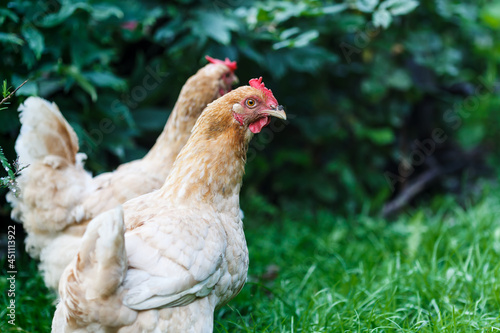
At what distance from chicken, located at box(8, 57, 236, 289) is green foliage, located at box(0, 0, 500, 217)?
366 millimetres

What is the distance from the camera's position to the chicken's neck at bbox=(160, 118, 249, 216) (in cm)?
229

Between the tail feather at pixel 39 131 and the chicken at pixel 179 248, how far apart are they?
30.1 inches

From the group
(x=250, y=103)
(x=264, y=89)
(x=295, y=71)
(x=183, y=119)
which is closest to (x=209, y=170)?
(x=250, y=103)

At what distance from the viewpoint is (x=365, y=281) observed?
3230 millimetres

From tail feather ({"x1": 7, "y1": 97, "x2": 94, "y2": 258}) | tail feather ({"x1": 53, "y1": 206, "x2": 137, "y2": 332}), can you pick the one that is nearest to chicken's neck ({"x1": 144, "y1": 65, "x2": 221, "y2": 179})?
tail feather ({"x1": 7, "y1": 97, "x2": 94, "y2": 258})

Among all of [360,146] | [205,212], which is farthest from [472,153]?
[205,212]

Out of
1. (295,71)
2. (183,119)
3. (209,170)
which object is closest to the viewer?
(209,170)

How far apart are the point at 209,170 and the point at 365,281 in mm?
1509

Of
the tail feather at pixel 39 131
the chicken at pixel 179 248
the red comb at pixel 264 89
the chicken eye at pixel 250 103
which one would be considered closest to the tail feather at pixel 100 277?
the chicken at pixel 179 248

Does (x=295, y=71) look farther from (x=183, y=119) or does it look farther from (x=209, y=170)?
(x=209, y=170)

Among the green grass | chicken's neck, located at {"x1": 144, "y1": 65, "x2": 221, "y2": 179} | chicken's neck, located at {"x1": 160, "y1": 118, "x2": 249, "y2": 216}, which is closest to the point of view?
chicken's neck, located at {"x1": 160, "y1": 118, "x2": 249, "y2": 216}

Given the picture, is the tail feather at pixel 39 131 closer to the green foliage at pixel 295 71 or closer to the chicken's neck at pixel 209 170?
the green foliage at pixel 295 71

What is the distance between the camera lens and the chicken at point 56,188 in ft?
9.00

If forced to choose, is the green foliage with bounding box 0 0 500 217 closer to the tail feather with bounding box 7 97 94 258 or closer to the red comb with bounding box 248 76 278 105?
the tail feather with bounding box 7 97 94 258
